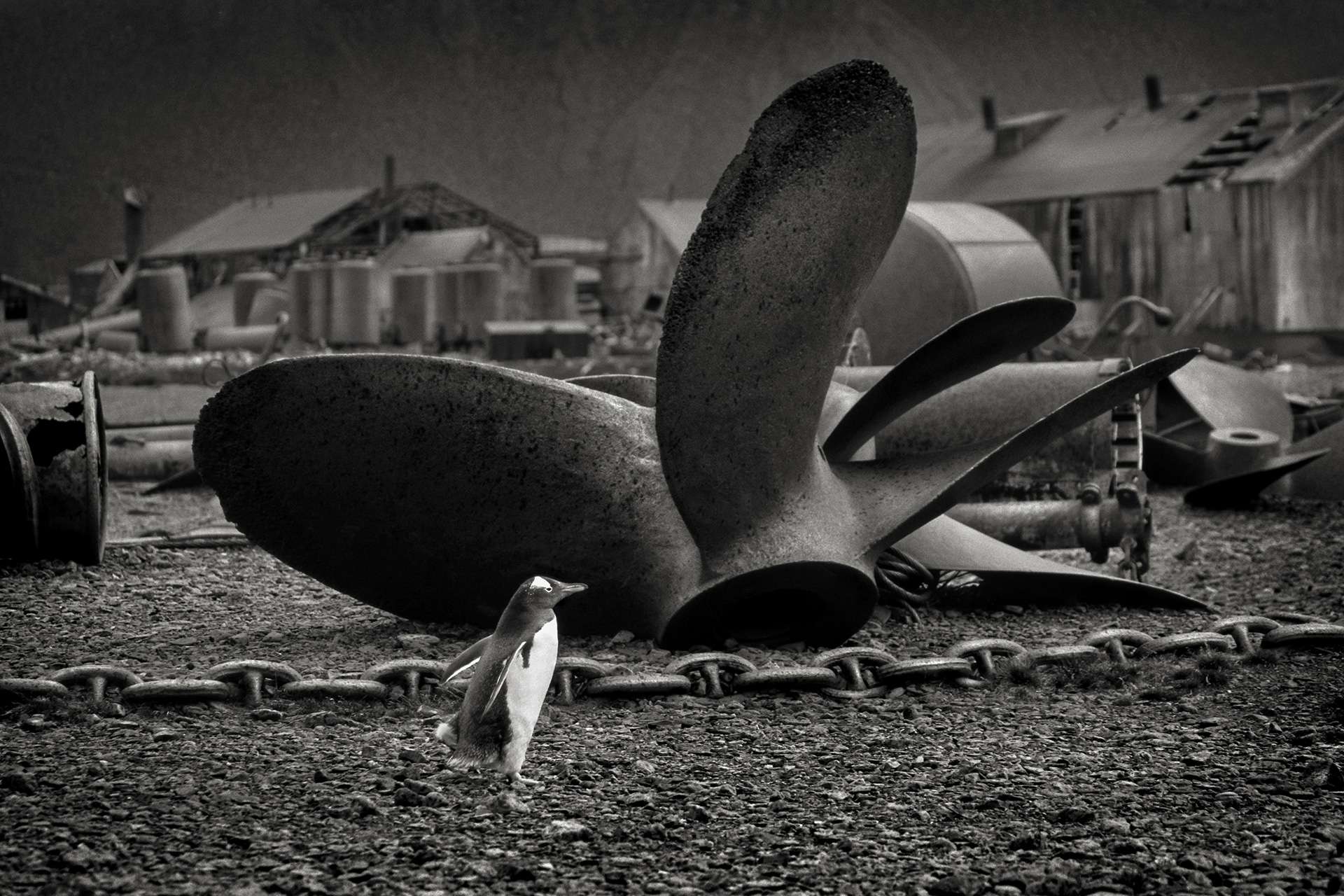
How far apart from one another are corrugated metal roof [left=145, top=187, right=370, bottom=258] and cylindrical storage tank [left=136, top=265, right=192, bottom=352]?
10611 millimetres

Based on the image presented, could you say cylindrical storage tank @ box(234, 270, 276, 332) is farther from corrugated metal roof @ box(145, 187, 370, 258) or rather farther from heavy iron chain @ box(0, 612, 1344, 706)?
heavy iron chain @ box(0, 612, 1344, 706)

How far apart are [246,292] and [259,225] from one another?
29.1 feet

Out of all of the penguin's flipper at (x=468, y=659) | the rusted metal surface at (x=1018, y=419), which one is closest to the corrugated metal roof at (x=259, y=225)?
the rusted metal surface at (x=1018, y=419)

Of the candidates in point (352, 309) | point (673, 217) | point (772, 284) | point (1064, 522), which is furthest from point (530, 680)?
point (673, 217)

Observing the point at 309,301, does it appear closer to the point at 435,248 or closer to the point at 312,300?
the point at 312,300

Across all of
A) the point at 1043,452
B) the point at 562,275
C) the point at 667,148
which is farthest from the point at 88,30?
the point at 1043,452

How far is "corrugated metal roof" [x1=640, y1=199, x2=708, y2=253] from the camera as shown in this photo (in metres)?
32.2

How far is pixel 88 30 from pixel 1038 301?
6869cm

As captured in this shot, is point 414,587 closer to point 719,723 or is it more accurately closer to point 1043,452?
point 719,723

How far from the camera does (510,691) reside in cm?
312

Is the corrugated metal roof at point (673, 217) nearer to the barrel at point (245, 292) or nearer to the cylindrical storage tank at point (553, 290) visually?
the cylindrical storage tank at point (553, 290)

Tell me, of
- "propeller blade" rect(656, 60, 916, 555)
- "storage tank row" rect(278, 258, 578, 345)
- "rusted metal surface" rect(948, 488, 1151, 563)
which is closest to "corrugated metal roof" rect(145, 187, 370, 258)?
"storage tank row" rect(278, 258, 578, 345)

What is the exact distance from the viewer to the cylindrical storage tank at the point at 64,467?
615cm

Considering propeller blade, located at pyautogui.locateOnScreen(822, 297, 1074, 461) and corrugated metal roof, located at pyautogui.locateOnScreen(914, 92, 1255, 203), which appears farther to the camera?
corrugated metal roof, located at pyautogui.locateOnScreen(914, 92, 1255, 203)
